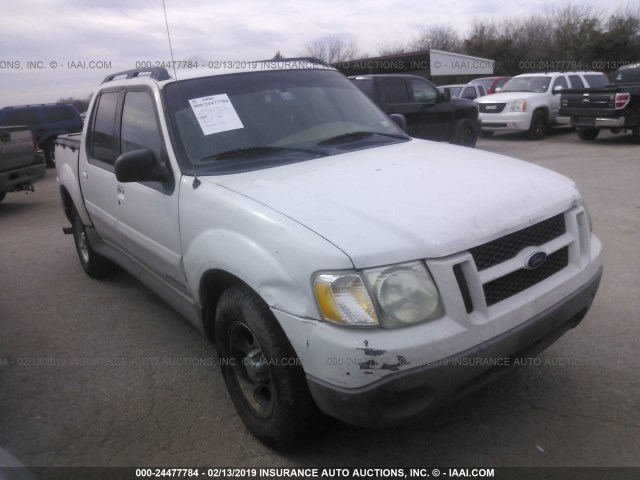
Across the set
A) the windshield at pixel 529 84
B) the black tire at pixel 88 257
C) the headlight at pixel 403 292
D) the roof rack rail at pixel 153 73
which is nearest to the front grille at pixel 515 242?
the headlight at pixel 403 292

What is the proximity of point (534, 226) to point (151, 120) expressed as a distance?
7.84ft

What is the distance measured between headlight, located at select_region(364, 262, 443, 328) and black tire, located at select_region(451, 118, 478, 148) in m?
10.4

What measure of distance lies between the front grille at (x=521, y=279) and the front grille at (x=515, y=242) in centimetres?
8

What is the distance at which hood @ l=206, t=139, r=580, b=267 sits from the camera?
7.34 ft

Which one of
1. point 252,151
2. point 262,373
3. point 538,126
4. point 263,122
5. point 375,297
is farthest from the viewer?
point 538,126

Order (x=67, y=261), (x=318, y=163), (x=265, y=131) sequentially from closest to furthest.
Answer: (x=318, y=163) < (x=265, y=131) < (x=67, y=261)

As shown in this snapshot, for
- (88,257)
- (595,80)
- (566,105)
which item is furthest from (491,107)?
(88,257)

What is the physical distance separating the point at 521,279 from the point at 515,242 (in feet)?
0.55

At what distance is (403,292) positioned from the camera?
85.6 inches

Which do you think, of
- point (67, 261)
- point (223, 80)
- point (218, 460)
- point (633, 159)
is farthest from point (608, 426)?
point (633, 159)

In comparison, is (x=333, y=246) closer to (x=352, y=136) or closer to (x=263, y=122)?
(x=263, y=122)

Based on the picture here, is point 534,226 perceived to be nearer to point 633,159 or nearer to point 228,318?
point 228,318

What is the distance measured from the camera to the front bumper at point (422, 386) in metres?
2.14

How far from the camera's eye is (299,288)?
7.32 feet
